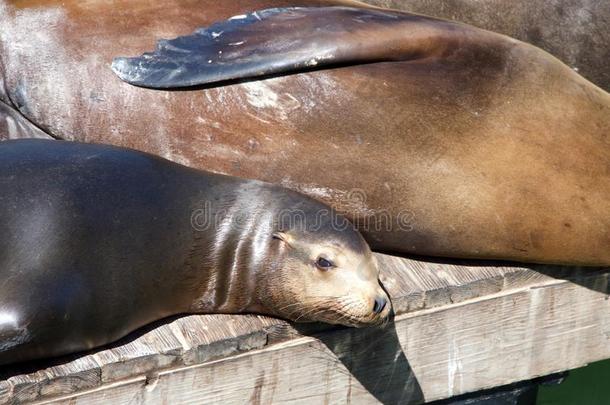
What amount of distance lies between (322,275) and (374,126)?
613mm

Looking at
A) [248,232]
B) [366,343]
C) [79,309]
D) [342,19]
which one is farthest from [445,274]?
[79,309]

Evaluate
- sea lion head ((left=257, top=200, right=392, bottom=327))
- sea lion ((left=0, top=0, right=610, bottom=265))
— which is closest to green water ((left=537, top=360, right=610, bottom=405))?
sea lion ((left=0, top=0, right=610, bottom=265))

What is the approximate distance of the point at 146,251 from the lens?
3908 millimetres

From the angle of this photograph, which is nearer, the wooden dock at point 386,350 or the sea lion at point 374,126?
the wooden dock at point 386,350

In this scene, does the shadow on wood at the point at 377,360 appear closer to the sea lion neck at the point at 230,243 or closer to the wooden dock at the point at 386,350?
the wooden dock at the point at 386,350

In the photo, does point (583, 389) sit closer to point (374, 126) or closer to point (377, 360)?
point (377, 360)

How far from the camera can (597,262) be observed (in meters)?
4.43

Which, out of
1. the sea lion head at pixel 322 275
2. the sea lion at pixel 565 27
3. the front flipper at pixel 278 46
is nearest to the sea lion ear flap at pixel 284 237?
the sea lion head at pixel 322 275

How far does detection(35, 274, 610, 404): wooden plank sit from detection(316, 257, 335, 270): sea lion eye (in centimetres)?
24

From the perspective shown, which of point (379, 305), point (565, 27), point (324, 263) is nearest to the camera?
point (379, 305)

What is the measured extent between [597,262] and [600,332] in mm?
355

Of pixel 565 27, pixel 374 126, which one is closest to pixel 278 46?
pixel 374 126

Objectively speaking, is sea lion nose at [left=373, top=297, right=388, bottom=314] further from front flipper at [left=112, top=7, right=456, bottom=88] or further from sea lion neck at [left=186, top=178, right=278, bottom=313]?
front flipper at [left=112, top=7, right=456, bottom=88]

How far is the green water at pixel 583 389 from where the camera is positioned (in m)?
6.16
